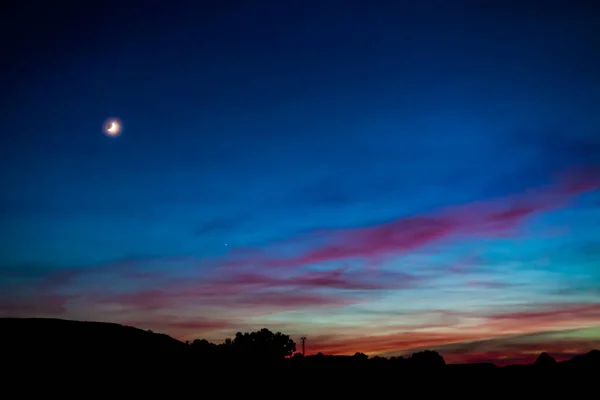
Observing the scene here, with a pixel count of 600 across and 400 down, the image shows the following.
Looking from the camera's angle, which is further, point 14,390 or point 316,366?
point 316,366

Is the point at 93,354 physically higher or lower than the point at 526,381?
higher

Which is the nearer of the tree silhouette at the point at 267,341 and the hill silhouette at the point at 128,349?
the hill silhouette at the point at 128,349

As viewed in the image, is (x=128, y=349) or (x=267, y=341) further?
(x=267, y=341)

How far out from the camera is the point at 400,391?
101ft

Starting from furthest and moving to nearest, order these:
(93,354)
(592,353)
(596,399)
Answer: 1. (93,354)
2. (592,353)
3. (596,399)

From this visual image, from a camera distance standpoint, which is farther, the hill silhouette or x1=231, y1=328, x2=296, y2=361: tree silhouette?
x1=231, y1=328, x2=296, y2=361: tree silhouette

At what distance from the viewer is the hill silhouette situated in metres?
33.9

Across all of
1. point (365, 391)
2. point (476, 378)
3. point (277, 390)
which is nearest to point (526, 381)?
point (476, 378)

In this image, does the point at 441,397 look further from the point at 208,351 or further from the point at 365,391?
the point at 208,351

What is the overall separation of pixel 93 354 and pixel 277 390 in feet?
53.7

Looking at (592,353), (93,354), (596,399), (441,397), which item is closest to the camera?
(596,399)

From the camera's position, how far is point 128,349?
3978cm

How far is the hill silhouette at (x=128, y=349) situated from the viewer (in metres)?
33.9

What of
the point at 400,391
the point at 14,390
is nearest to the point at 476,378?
the point at 400,391
